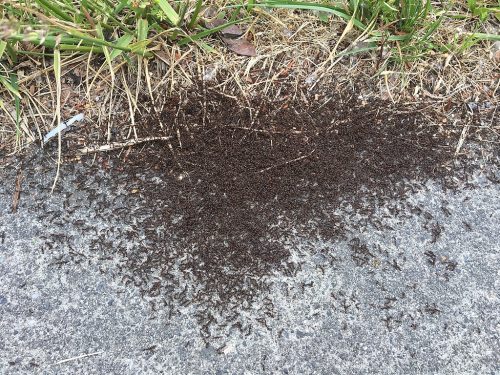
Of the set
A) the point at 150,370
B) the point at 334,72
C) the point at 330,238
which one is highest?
the point at 334,72

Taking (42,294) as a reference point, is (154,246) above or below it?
above

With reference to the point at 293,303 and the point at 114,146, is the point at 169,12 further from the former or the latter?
the point at 293,303

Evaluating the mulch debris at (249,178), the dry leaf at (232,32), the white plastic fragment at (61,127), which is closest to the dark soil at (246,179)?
the mulch debris at (249,178)

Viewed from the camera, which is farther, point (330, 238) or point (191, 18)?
point (191, 18)

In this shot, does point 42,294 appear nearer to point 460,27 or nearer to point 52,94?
point 52,94

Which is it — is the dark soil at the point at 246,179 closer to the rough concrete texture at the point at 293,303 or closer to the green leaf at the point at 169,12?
the rough concrete texture at the point at 293,303

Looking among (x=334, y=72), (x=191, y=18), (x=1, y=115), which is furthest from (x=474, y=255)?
(x=1, y=115)

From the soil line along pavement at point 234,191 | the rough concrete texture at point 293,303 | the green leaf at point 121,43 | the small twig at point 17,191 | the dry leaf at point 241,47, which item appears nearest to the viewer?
the rough concrete texture at point 293,303
